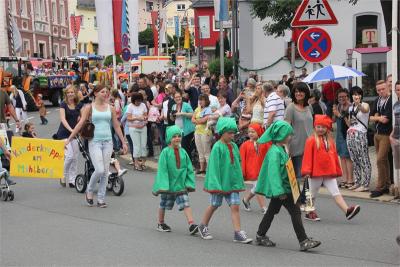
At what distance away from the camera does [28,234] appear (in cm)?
877

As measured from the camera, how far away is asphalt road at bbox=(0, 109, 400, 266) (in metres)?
7.38

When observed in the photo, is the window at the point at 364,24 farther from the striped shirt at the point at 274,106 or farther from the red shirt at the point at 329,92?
the striped shirt at the point at 274,106

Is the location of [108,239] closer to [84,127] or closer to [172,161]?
[172,161]

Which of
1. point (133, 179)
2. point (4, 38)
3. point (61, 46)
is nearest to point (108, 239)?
point (133, 179)

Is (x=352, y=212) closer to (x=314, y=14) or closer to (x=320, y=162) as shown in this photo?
(x=320, y=162)

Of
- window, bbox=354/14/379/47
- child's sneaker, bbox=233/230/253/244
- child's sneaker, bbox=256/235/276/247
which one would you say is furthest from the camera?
window, bbox=354/14/379/47

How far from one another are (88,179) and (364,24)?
2684 cm

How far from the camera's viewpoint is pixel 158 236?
28.2 feet

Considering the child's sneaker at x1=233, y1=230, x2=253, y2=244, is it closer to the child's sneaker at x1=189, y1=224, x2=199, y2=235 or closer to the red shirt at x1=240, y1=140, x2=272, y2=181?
the child's sneaker at x1=189, y1=224, x2=199, y2=235

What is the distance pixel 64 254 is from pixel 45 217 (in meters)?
2.42

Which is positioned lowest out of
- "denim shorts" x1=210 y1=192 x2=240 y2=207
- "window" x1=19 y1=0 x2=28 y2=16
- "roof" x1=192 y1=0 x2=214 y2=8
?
"denim shorts" x1=210 y1=192 x2=240 y2=207

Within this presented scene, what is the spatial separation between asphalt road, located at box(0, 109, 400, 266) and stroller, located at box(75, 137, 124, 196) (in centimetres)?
23

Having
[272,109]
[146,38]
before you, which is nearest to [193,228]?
[272,109]

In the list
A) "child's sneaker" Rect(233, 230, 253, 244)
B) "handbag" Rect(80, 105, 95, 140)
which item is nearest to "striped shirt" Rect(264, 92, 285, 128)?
"handbag" Rect(80, 105, 95, 140)
